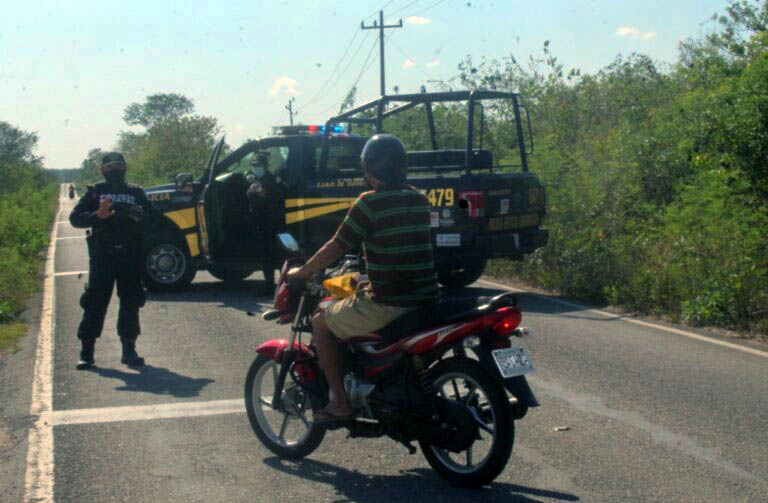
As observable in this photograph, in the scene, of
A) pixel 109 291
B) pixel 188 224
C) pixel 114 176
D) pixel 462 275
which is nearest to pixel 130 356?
pixel 109 291

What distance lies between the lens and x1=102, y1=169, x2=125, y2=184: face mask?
29.2 feet

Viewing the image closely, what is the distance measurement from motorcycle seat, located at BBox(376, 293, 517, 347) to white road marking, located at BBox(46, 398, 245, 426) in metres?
2.13

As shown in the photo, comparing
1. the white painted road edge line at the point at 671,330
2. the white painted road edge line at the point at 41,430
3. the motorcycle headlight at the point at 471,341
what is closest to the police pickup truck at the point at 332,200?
the white painted road edge line at the point at 671,330

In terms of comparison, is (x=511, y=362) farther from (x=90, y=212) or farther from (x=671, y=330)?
(x=671, y=330)

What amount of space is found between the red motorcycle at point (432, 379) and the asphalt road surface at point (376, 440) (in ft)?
0.73

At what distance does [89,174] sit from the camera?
125m

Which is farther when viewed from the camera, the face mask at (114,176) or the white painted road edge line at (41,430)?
the face mask at (114,176)

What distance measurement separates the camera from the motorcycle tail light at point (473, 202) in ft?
40.9

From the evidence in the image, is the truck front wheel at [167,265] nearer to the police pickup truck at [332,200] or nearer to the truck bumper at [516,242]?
the police pickup truck at [332,200]

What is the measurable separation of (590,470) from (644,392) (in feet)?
6.72

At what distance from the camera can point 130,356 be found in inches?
356

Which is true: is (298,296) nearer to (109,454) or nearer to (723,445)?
(109,454)

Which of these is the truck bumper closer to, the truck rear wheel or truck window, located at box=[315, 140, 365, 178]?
the truck rear wheel

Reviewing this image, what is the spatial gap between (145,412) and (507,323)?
3233 millimetres
